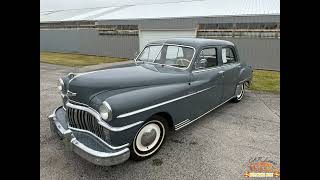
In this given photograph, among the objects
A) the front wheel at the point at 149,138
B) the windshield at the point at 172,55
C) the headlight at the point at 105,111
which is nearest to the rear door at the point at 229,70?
the windshield at the point at 172,55

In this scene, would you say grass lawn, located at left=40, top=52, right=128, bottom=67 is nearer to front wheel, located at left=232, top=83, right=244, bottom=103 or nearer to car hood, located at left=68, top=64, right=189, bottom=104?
front wheel, located at left=232, top=83, right=244, bottom=103

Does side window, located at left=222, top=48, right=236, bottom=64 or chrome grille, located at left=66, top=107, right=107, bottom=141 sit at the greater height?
side window, located at left=222, top=48, right=236, bottom=64

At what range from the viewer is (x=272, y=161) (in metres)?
3.55

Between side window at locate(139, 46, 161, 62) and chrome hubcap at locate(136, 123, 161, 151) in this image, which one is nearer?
chrome hubcap at locate(136, 123, 161, 151)

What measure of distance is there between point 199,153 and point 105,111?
1.70 metres

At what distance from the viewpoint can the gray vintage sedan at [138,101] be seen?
302cm

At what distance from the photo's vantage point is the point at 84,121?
10.9 feet

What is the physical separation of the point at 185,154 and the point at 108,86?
5.27 ft

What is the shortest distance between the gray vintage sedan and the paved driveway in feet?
0.99

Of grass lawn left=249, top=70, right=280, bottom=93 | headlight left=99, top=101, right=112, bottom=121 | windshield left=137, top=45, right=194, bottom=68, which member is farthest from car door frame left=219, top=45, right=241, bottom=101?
headlight left=99, top=101, right=112, bottom=121

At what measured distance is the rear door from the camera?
17.4 feet

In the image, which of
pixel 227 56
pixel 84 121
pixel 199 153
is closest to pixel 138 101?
pixel 84 121

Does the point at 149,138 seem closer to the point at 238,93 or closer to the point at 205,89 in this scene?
the point at 205,89

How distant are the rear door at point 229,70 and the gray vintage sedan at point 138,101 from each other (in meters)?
0.36
